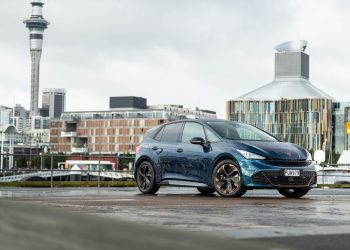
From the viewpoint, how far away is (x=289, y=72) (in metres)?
178

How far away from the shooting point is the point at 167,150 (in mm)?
14609

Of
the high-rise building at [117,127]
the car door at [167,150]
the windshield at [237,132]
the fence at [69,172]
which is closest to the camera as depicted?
the windshield at [237,132]

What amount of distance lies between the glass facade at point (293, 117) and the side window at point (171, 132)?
138 m

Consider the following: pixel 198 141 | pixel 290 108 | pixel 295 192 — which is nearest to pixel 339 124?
pixel 290 108

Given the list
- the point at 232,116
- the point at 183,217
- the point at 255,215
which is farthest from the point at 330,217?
the point at 232,116

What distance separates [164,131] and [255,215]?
8194 millimetres

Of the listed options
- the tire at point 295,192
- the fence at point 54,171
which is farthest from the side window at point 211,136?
the fence at point 54,171

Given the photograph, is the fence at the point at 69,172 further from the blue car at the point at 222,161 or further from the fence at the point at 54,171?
the blue car at the point at 222,161

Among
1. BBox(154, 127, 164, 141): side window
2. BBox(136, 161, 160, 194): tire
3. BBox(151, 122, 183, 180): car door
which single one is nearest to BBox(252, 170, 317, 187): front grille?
BBox(151, 122, 183, 180): car door

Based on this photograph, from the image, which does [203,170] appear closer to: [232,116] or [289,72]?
[232,116]

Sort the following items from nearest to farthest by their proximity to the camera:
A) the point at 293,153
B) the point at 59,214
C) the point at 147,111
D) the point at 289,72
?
1. the point at 59,214
2. the point at 293,153
3. the point at 289,72
4. the point at 147,111

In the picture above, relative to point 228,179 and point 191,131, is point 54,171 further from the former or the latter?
point 228,179

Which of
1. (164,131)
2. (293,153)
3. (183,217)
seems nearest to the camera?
(183,217)

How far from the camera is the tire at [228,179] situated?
13.1 meters
